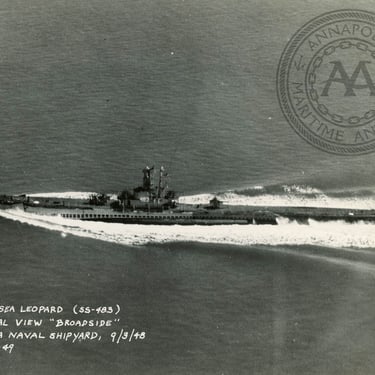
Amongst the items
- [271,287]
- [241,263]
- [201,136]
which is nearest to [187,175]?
[201,136]

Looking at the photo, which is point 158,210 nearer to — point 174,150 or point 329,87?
point 174,150

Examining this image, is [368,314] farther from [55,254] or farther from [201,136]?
[55,254]

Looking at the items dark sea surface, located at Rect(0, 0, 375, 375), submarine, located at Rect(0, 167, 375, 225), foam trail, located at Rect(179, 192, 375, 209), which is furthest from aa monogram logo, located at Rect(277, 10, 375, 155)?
submarine, located at Rect(0, 167, 375, 225)

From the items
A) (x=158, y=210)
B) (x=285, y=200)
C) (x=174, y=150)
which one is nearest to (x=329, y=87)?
(x=285, y=200)

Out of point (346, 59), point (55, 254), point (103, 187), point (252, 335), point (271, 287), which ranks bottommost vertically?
point (252, 335)

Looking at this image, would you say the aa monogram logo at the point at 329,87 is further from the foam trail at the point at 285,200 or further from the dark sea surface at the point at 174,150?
the foam trail at the point at 285,200

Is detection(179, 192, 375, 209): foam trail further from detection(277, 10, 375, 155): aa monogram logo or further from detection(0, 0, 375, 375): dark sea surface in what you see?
detection(277, 10, 375, 155): aa monogram logo

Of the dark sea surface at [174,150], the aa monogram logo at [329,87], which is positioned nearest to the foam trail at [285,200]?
the dark sea surface at [174,150]

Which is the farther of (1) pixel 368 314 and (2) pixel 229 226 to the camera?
(2) pixel 229 226
